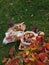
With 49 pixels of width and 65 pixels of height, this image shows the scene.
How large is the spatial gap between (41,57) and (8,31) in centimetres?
113

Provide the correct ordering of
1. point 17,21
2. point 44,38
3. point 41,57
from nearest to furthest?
point 41,57, point 44,38, point 17,21

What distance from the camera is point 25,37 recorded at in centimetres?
439

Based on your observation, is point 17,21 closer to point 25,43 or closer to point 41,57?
point 25,43

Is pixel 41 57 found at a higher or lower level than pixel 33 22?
higher

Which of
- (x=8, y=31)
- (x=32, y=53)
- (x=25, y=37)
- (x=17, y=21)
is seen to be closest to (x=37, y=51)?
(x=32, y=53)

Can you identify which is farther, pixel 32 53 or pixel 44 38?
pixel 44 38

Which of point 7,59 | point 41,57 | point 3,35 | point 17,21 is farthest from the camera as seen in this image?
point 17,21

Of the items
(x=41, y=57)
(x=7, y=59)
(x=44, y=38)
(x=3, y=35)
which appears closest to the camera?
(x=41, y=57)

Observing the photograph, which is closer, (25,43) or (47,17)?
(25,43)

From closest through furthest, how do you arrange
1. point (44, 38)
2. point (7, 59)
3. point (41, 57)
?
1. point (41, 57)
2. point (7, 59)
3. point (44, 38)

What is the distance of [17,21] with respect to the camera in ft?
17.0

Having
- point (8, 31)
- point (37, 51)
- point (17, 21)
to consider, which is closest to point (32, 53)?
point (37, 51)

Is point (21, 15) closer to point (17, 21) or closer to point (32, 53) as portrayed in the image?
point (17, 21)

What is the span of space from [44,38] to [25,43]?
0.39m
